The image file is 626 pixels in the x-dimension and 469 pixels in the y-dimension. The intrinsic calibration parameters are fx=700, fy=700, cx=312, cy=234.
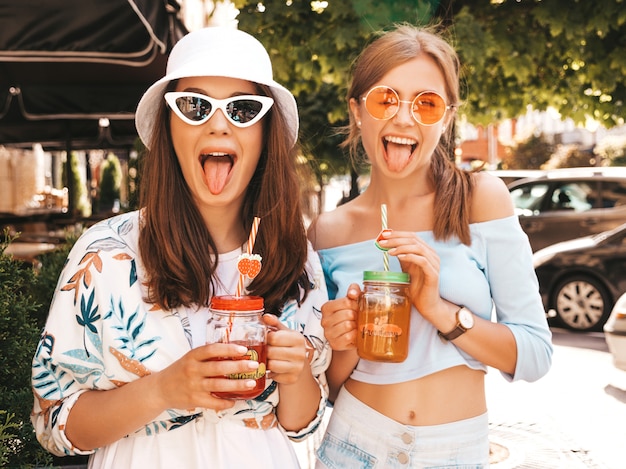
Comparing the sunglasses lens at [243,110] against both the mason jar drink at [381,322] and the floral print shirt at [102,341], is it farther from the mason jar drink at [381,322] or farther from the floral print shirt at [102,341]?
the mason jar drink at [381,322]

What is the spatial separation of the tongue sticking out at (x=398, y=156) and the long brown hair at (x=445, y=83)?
18 cm

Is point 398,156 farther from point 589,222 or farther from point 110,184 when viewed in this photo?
point 110,184

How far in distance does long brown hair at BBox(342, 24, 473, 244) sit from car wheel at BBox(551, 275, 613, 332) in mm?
7706

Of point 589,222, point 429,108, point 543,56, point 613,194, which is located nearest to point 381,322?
point 429,108

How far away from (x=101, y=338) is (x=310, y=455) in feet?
12.6

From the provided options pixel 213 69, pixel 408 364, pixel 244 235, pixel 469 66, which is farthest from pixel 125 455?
pixel 469 66

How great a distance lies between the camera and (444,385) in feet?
7.53

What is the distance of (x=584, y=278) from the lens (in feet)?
31.5

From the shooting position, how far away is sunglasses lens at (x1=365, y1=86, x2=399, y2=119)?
94.1 inches

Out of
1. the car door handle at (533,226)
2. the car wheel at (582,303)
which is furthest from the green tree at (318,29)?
the car door handle at (533,226)

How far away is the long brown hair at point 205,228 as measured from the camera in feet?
6.61

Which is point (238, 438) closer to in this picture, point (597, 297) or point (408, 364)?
point (408, 364)

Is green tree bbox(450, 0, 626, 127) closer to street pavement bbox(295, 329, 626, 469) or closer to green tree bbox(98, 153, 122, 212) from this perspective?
→ street pavement bbox(295, 329, 626, 469)

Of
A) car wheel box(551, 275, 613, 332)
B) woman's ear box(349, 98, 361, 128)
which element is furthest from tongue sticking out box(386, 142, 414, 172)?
car wheel box(551, 275, 613, 332)
